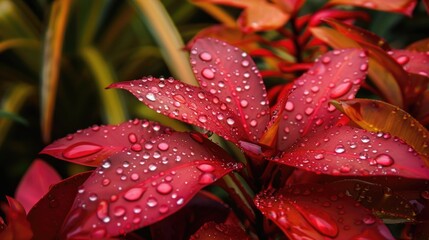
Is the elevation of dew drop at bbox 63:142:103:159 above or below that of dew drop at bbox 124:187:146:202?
below

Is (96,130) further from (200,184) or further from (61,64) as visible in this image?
(61,64)

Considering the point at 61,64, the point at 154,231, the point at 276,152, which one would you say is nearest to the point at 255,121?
the point at 276,152

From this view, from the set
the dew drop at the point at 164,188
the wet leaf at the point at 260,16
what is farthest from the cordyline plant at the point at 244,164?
the wet leaf at the point at 260,16

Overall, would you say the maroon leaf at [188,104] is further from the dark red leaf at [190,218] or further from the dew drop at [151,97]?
the dark red leaf at [190,218]

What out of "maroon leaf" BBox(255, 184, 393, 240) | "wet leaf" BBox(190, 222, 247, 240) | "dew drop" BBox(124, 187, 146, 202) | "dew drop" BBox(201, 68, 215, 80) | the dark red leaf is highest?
"dew drop" BBox(201, 68, 215, 80)

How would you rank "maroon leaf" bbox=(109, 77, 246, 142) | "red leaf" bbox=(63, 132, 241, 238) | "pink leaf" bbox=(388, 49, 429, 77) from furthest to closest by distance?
"pink leaf" bbox=(388, 49, 429, 77), "maroon leaf" bbox=(109, 77, 246, 142), "red leaf" bbox=(63, 132, 241, 238)

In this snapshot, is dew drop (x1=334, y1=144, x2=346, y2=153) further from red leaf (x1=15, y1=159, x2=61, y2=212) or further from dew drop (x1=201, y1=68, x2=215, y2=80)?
red leaf (x1=15, y1=159, x2=61, y2=212)

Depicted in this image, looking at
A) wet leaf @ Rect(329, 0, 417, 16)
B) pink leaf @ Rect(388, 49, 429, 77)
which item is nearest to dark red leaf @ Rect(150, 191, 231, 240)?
pink leaf @ Rect(388, 49, 429, 77)
